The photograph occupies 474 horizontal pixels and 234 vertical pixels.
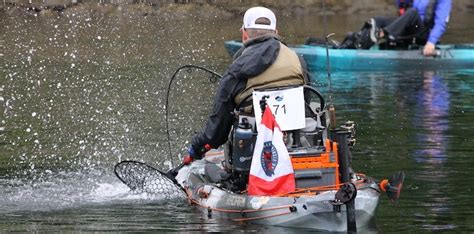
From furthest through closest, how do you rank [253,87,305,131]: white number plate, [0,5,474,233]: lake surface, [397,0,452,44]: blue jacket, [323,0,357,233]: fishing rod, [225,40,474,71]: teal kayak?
1. [225,40,474,71]: teal kayak
2. [397,0,452,44]: blue jacket
3. [0,5,474,233]: lake surface
4. [253,87,305,131]: white number plate
5. [323,0,357,233]: fishing rod

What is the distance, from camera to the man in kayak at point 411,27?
22.8m

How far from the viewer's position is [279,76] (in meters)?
10.0

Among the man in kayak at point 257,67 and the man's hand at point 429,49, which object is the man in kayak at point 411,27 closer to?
the man's hand at point 429,49

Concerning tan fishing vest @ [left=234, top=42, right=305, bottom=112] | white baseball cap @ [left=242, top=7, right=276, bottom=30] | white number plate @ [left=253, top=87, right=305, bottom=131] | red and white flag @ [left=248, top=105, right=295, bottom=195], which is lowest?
red and white flag @ [left=248, top=105, right=295, bottom=195]

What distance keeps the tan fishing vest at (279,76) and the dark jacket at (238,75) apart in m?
A: 0.04

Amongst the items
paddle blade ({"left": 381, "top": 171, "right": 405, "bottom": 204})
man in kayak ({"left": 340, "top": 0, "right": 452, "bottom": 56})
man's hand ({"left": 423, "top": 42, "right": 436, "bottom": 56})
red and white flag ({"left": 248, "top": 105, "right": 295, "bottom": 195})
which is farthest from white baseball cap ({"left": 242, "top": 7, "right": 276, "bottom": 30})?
man's hand ({"left": 423, "top": 42, "right": 436, "bottom": 56})

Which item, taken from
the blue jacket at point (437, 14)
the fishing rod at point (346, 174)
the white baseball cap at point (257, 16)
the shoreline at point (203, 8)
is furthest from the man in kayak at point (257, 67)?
the shoreline at point (203, 8)

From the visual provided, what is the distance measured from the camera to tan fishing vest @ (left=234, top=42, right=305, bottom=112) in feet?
32.8

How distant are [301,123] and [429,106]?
28.2 ft

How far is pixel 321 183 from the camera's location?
9648 millimetres

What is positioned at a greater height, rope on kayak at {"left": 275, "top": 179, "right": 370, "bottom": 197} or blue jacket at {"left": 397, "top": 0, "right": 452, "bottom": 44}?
blue jacket at {"left": 397, "top": 0, "right": 452, "bottom": 44}

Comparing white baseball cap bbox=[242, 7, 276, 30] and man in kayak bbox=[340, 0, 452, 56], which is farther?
man in kayak bbox=[340, 0, 452, 56]

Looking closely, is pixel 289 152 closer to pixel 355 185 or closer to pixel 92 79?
pixel 355 185

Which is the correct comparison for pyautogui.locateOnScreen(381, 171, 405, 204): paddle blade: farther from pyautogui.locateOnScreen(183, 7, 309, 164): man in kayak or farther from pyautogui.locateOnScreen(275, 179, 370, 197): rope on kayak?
pyautogui.locateOnScreen(183, 7, 309, 164): man in kayak
